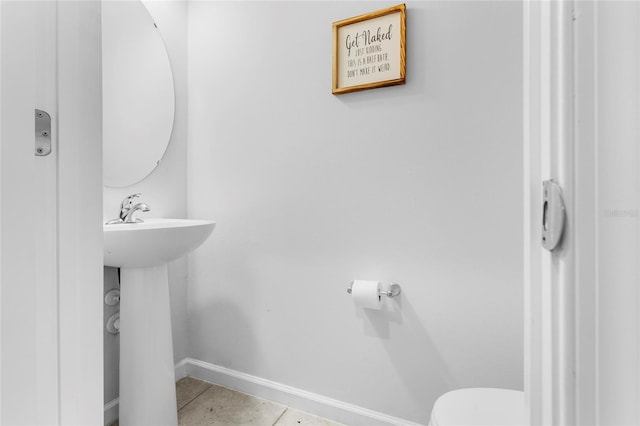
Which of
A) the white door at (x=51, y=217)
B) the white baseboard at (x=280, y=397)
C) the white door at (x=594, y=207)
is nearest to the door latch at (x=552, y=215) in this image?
the white door at (x=594, y=207)

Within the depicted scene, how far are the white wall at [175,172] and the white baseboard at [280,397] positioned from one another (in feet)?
0.39

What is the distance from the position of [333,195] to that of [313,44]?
2.16 ft

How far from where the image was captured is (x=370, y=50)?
1325 millimetres

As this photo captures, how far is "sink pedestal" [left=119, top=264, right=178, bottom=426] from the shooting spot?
1.25 metres

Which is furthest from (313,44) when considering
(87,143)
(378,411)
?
(378,411)

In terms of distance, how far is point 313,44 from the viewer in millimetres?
1439

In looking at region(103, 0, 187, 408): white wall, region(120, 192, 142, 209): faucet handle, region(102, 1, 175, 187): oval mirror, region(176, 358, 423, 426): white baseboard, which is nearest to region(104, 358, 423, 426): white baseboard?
region(176, 358, 423, 426): white baseboard

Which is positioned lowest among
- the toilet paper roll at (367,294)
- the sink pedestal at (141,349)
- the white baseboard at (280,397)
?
the white baseboard at (280,397)

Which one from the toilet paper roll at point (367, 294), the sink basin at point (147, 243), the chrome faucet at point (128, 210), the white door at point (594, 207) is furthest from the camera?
the chrome faucet at point (128, 210)

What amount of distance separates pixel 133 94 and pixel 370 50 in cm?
107

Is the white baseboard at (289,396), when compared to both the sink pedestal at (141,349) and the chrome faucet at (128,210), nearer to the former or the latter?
the sink pedestal at (141,349)

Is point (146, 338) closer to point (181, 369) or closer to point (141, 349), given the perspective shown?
point (141, 349)

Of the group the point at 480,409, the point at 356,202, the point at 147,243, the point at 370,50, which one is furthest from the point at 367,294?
the point at 370,50

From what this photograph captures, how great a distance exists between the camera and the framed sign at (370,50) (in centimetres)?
127
